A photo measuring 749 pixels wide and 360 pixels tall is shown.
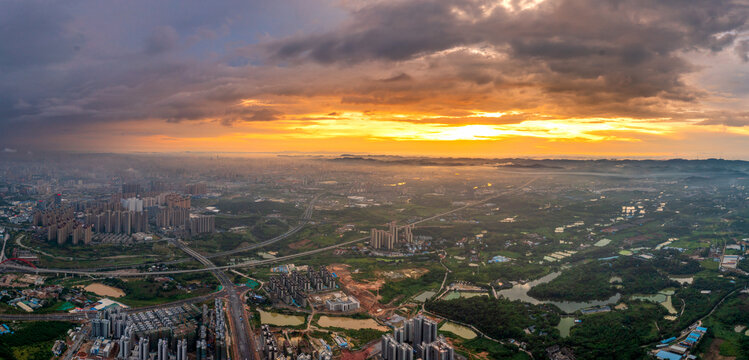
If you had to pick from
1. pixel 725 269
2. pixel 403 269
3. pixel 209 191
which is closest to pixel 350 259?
pixel 403 269

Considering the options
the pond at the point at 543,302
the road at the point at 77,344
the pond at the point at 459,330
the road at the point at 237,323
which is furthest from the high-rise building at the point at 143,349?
the pond at the point at 543,302

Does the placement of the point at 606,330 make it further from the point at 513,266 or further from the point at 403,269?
the point at 403,269

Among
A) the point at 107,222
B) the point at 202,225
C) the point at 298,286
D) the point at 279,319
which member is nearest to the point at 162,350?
the point at 279,319

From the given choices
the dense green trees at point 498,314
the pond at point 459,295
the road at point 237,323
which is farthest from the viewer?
the pond at point 459,295

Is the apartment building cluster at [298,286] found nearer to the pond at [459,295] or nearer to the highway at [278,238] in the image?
the pond at [459,295]

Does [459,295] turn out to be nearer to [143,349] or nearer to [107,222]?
[143,349]
